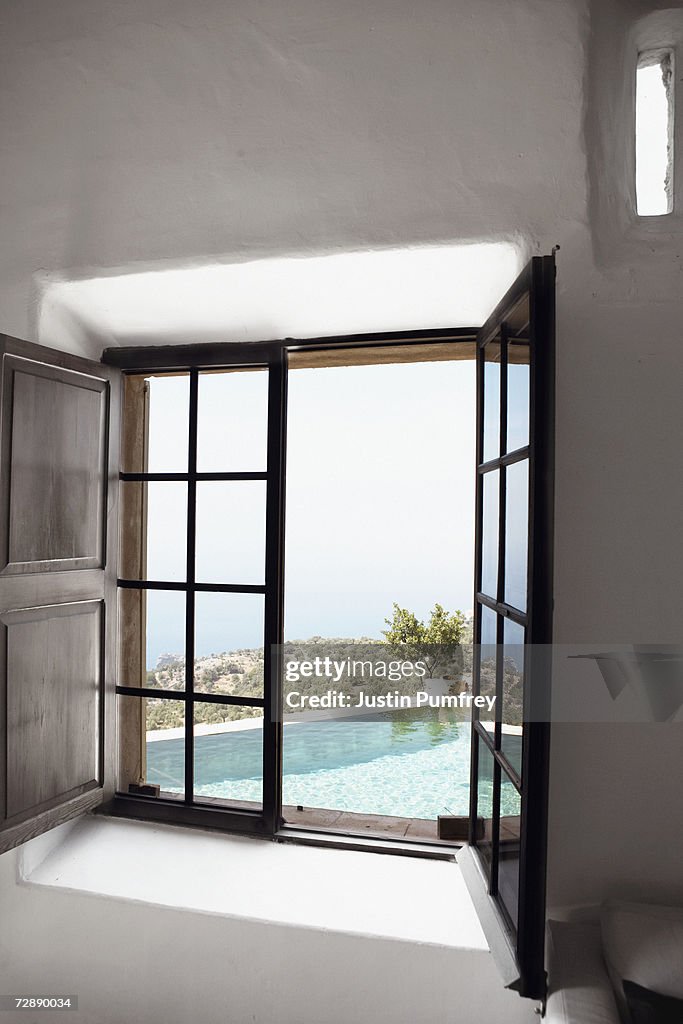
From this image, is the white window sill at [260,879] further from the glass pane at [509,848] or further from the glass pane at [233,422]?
the glass pane at [233,422]

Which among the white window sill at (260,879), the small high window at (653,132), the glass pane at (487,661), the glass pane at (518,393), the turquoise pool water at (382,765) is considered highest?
the small high window at (653,132)

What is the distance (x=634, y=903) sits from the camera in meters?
1.56

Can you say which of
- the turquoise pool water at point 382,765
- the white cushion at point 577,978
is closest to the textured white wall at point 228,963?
the white cushion at point 577,978

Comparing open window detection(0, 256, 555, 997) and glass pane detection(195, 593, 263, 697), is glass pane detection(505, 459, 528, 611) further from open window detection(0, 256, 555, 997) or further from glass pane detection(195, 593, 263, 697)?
glass pane detection(195, 593, 263, 697)

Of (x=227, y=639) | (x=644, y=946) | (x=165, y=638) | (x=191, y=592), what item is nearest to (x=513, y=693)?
(x=644, y=946)

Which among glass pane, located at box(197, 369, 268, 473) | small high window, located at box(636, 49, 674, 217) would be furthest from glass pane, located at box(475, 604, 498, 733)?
small high window, located at box(636, 49, 674, 217)

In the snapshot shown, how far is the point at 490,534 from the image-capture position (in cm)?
190

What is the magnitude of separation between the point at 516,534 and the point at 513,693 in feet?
1.16

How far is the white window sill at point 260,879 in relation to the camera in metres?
1.84

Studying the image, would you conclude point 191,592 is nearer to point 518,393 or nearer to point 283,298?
point 283,298

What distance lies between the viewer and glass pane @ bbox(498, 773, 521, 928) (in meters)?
1.50

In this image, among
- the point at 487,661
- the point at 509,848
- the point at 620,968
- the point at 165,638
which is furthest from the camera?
the point at 165,638

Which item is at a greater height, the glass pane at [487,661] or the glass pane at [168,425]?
the glass pane at [168,425]

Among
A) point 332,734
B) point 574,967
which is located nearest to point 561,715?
point 574,967
